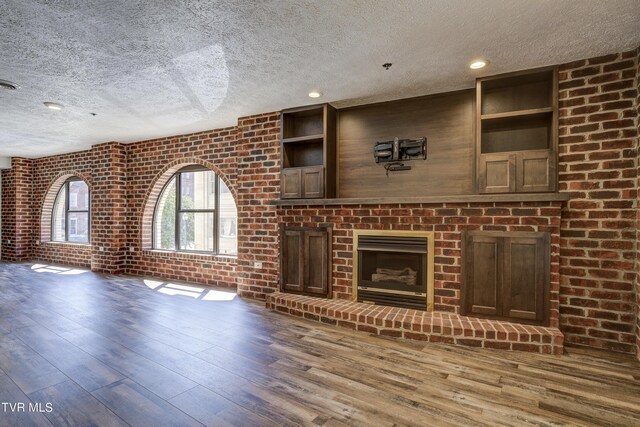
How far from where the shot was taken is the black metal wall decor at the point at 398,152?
3.46 metres

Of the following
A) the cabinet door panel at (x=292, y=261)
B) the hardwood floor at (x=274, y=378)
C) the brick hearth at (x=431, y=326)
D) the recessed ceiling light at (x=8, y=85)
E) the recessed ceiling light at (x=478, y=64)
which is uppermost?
the recessed ceiling light at (x=478, y=64)

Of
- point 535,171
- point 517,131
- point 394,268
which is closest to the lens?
point 535,171

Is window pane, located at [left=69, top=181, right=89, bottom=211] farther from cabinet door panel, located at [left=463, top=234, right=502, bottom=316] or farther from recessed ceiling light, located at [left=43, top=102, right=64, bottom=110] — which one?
cabinet door panel, located at [left=463, top=234, right=502, bottom=316]

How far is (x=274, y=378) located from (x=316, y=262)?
1.73 meters

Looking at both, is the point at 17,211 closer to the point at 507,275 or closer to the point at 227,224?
the point at 227,224

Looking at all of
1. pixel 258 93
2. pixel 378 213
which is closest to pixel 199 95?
pixel 258 93

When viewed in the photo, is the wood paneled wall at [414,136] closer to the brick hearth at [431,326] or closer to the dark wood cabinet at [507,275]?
the dark wood cabinet at [507,275]

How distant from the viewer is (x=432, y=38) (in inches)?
94.7

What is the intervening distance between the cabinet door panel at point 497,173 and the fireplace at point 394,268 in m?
0.72

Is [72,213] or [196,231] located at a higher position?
[72,213]

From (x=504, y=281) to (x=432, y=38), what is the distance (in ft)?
7.08

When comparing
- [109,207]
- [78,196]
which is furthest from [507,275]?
[78,196]

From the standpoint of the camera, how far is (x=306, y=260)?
152 inches

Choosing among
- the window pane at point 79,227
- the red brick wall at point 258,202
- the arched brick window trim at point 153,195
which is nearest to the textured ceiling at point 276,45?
the red brick wall at point 258,202
